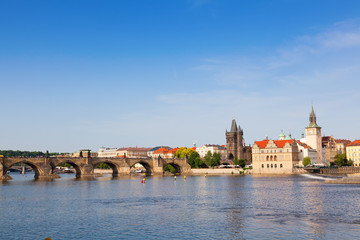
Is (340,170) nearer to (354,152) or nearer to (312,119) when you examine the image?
(312,119)

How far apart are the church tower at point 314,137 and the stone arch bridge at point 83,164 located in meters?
59.6

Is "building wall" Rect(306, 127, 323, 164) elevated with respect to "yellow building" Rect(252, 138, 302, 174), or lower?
elevated

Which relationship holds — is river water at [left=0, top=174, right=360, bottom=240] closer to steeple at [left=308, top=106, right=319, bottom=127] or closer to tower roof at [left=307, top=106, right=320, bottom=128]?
tower roof at [left=307, top=106, right=320, bottom=128]

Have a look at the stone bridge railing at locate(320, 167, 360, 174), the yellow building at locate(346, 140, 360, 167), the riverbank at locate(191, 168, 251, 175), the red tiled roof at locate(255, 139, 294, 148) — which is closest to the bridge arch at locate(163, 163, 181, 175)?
the riverbank at locate(191, 168, 251, 175)

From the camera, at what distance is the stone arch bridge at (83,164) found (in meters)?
109

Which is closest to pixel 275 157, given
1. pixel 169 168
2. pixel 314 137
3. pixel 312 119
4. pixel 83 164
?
pixel 314 137

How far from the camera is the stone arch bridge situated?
109 meters

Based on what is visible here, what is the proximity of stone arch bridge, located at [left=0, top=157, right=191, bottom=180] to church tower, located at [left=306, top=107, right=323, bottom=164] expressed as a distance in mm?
59560

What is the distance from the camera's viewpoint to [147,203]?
5028cm

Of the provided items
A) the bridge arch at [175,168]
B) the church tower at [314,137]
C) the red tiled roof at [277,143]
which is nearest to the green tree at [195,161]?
the bridge arch at [175,168]

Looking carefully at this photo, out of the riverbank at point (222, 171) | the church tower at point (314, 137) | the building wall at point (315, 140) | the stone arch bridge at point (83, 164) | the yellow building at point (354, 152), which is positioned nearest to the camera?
the stone arch bridge at point (83, 164)

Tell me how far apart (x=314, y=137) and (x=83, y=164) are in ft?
341

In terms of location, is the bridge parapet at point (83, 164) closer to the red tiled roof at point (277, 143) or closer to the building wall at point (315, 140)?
the red tiled roof at point (277, 143)

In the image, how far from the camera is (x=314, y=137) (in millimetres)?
176500
